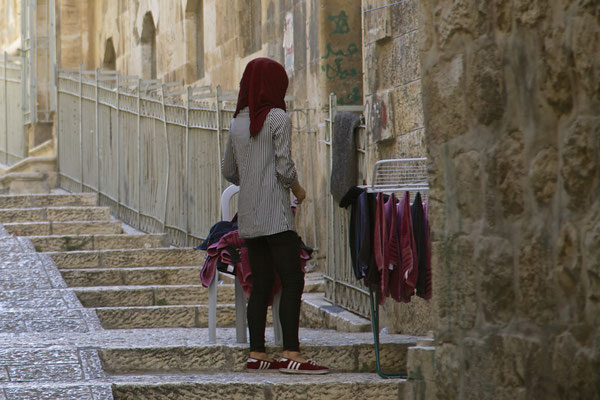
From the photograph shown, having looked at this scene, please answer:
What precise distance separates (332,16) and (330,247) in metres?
3.17

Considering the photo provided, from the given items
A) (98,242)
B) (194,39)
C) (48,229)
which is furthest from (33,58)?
(98,242)

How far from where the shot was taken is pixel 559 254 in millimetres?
3775

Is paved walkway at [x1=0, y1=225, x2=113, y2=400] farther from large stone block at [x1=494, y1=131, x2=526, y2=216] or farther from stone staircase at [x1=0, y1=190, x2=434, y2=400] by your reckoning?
large stone block at [x1=494, y1=131, x2=526, y2=216]

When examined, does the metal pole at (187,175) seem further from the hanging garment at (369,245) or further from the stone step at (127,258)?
the hanging garment at (369,245)

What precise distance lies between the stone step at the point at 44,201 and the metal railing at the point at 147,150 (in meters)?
0.38

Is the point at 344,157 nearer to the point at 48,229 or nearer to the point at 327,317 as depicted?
the point at 327,317

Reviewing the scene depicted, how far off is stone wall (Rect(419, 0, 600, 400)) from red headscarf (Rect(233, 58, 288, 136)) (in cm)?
176

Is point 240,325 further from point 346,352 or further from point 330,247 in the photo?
point 330,247

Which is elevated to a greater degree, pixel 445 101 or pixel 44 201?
pixel 445 101

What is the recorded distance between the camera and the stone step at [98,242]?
35.4ft

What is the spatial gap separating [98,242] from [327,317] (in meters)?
3.52

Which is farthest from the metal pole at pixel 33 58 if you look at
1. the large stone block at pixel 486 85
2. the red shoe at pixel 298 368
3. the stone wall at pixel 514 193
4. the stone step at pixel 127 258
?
the large stone block at pixel 486 85

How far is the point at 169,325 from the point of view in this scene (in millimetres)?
8477

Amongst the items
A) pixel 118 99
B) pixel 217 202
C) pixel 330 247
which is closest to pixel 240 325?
pixel 330 247
